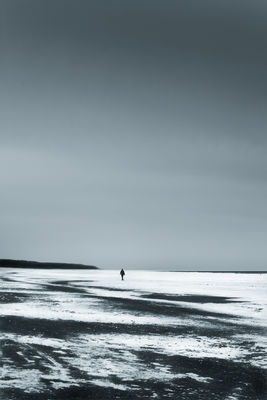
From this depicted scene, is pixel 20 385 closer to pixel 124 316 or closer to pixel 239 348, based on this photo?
pixel 239 348

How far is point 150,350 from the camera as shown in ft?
54.6

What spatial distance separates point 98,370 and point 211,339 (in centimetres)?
770

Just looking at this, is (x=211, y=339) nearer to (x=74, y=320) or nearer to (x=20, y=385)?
(x=74, y=320)

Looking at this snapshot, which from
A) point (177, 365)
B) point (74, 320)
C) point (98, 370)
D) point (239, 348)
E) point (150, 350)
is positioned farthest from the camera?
point (74, 320)

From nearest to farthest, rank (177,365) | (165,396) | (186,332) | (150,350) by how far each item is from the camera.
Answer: (165,396) → (177,365) → (150,350) → (186,332)

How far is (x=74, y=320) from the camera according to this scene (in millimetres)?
24875

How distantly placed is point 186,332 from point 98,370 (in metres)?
8.96

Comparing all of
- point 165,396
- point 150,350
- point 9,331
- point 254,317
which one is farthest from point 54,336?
point 254,317

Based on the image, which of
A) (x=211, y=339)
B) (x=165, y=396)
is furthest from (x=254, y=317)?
(x=165, y=396)

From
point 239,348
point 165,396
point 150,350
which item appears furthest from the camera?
point 239,348

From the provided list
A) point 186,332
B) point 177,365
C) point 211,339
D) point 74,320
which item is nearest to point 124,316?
point 74,320

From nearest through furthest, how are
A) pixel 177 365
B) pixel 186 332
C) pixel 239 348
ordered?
pixel 177 365 < pixel 239 348 < pixel 186 332

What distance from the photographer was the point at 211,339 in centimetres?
1983

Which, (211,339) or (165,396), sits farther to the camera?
(211,339)
